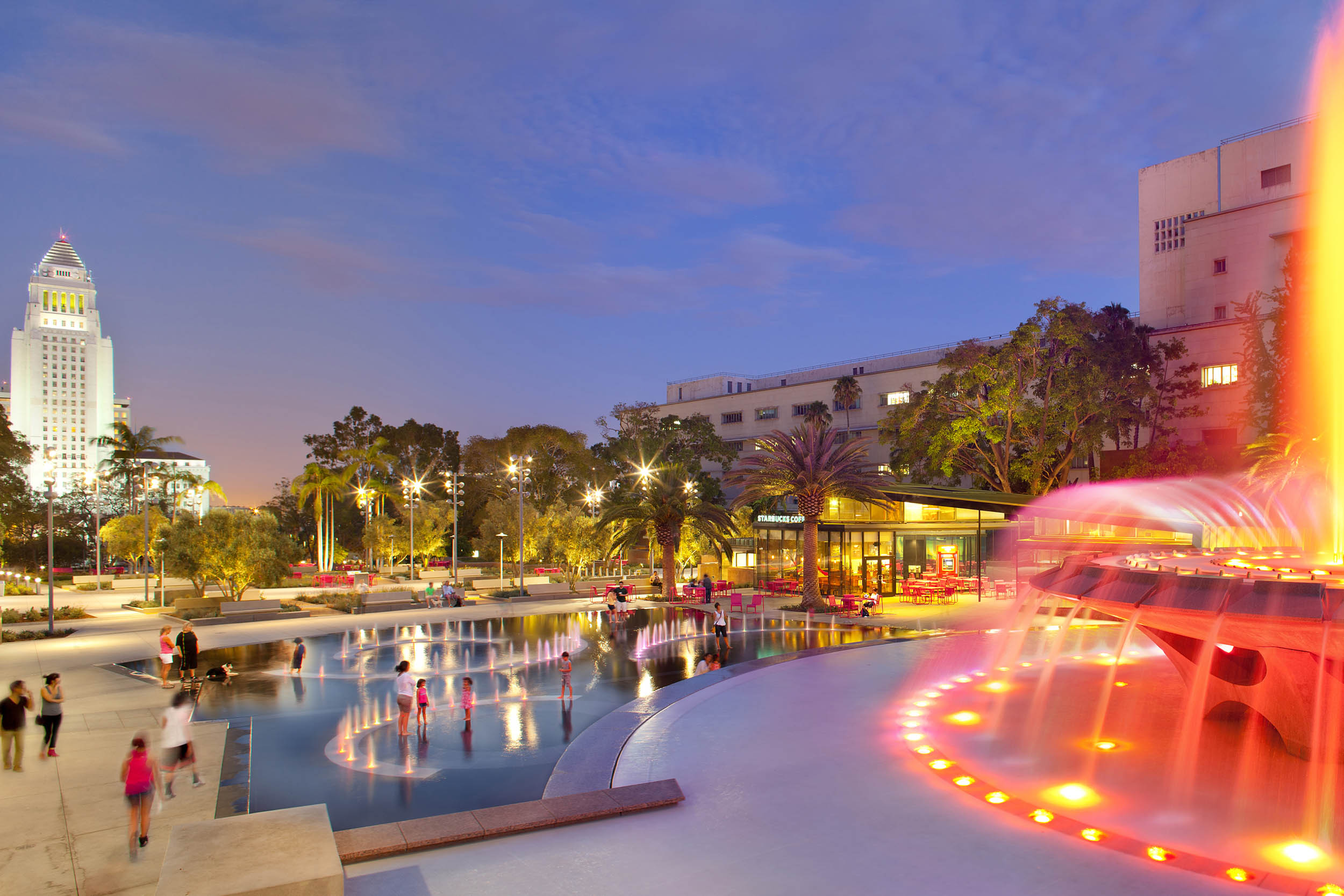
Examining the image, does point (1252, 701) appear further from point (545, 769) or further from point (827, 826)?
point (545, 769)

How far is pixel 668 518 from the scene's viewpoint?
42.0m

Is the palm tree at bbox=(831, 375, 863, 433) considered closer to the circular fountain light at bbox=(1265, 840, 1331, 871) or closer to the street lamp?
the street lamp

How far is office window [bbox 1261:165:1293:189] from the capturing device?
56.9 meters

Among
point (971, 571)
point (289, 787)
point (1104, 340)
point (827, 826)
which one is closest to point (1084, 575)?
point (827, 826)

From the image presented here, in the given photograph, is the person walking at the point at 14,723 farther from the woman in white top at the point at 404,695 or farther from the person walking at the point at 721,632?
the person walking at the point at 721,632

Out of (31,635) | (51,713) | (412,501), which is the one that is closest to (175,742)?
(51,713)

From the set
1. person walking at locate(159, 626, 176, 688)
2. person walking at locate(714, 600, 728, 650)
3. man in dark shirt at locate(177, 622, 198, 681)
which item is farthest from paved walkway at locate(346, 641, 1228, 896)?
person walking at locate(159, 626, 176, 688)

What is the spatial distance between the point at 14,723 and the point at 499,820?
9.39m

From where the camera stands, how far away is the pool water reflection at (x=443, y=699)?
12.8 metres

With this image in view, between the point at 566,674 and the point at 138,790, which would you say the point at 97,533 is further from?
the point at 138,790

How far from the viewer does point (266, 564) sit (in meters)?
38.1

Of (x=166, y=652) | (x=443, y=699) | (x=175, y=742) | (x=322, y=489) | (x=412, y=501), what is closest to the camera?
(x=175, y=742)

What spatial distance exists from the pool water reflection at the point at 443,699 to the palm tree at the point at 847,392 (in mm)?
45147

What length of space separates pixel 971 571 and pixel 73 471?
741ft
